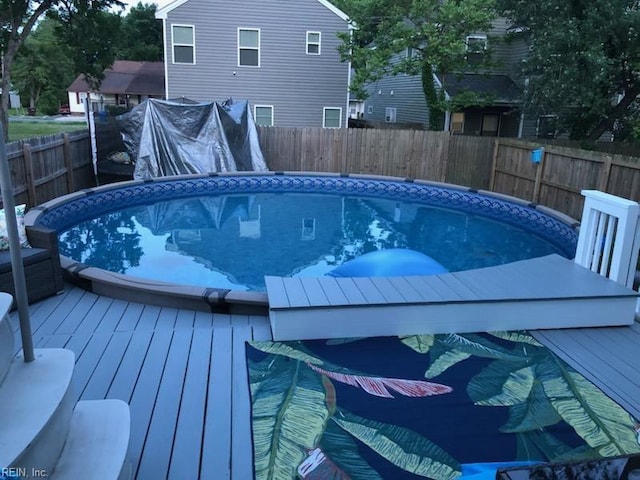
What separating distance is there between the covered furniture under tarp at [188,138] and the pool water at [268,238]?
1079 millimetres

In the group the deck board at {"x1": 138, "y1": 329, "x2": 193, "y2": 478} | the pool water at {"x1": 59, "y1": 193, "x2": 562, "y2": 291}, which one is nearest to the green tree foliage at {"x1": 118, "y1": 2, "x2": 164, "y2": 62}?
the pool water at {"x1": 59, "y1": 193, "x2": 562, "y2": 291}

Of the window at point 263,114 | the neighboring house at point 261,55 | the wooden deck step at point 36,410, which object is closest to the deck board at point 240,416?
the wooden deck step at point 36,410

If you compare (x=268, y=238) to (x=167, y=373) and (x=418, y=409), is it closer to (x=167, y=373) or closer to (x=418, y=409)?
(x=167, y=373)

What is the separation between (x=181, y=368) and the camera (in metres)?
2.88

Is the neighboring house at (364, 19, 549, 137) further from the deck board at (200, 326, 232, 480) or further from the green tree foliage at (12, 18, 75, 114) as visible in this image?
the green tree foliage at (12, 18, 75, 114)

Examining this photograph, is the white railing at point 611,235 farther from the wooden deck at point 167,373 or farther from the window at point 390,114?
the window at point 390,114

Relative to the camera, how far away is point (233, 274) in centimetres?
665

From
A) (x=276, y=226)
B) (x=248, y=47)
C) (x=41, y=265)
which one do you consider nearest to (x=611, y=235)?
(x=41, y=265)

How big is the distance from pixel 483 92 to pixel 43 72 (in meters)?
33.7

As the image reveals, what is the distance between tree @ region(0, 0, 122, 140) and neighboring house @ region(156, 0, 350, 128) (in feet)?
13.2

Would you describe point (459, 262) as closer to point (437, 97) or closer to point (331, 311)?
point (331, 311)

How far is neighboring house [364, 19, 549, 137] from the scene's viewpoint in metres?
14.7

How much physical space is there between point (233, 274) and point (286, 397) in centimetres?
417

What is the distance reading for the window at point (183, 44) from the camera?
50.0ft
